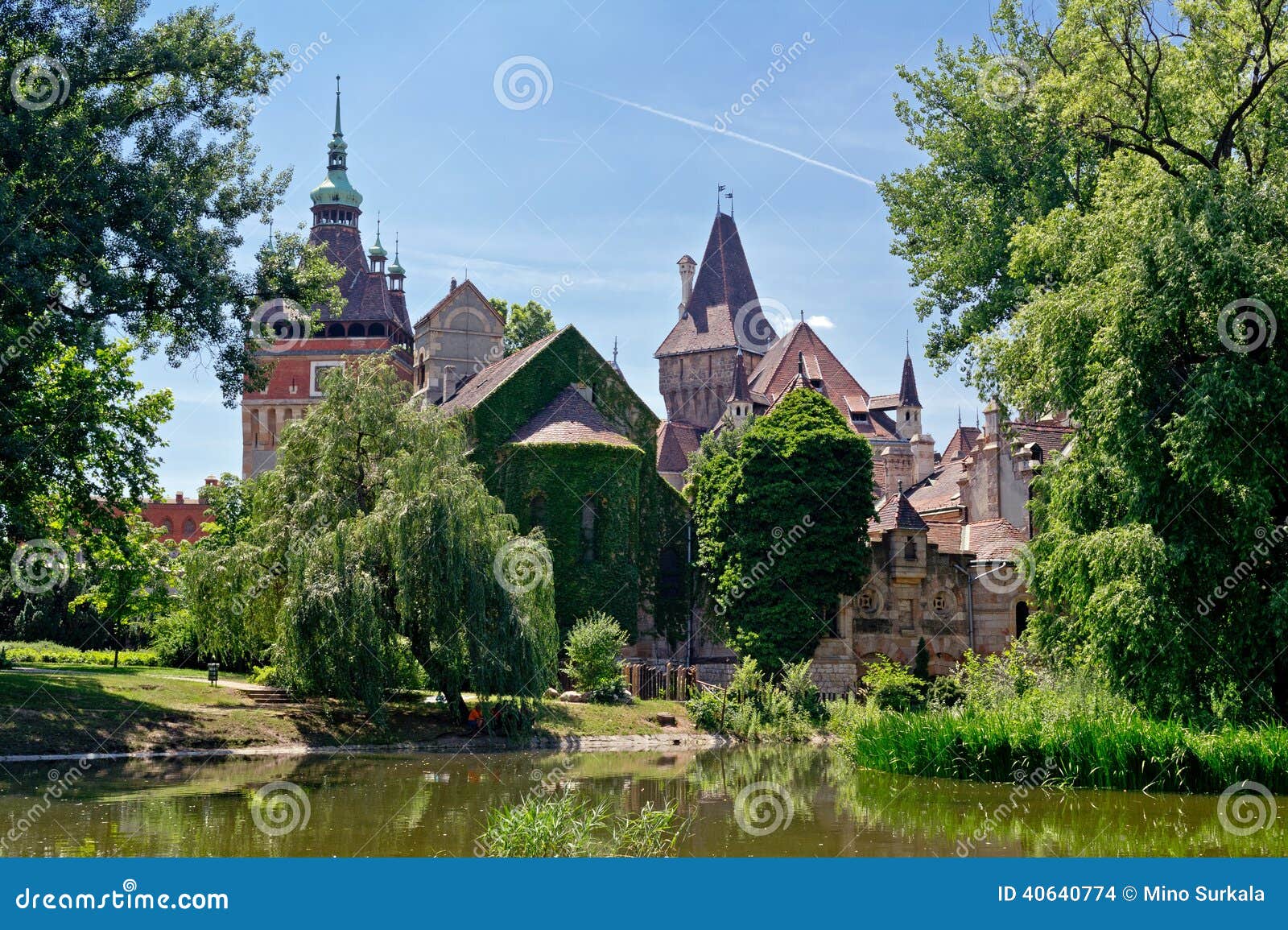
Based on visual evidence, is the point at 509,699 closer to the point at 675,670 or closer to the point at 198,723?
the point at 198,723

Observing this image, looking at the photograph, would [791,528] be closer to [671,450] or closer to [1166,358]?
[1166,358]

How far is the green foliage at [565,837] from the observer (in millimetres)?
10617

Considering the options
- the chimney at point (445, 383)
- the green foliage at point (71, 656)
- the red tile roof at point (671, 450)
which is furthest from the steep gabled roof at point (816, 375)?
the green foliage at point (71, 656)

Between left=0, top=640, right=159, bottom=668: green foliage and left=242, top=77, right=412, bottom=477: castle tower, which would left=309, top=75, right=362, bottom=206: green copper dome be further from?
left=0, top=640, right=159, bottom=668: green foliage

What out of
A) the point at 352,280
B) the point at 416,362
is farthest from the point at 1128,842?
the point at 352,280

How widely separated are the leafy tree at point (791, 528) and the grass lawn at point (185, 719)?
6129mm

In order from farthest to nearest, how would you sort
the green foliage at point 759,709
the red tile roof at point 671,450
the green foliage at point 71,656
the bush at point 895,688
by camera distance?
1. the red tile roof at point 671,450
2. the green foliage at point 71,656
3. the green foliage at point 759,709
4. the bush at point 895,688

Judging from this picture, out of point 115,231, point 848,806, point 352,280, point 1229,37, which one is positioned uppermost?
point 352,280

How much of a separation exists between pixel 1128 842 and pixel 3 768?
54.6 feet

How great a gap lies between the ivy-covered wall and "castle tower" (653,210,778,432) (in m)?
41.9

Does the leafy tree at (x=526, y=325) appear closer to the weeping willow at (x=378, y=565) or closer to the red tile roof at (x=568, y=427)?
the red tile roof at (x=568, y=427)

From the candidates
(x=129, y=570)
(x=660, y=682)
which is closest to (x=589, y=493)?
(x=660, y=682)

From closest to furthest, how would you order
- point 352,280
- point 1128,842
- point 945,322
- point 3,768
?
point 1128,842 < point 3,768 < point 945,322 < point 352,280

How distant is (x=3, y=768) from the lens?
19312 millimetres
